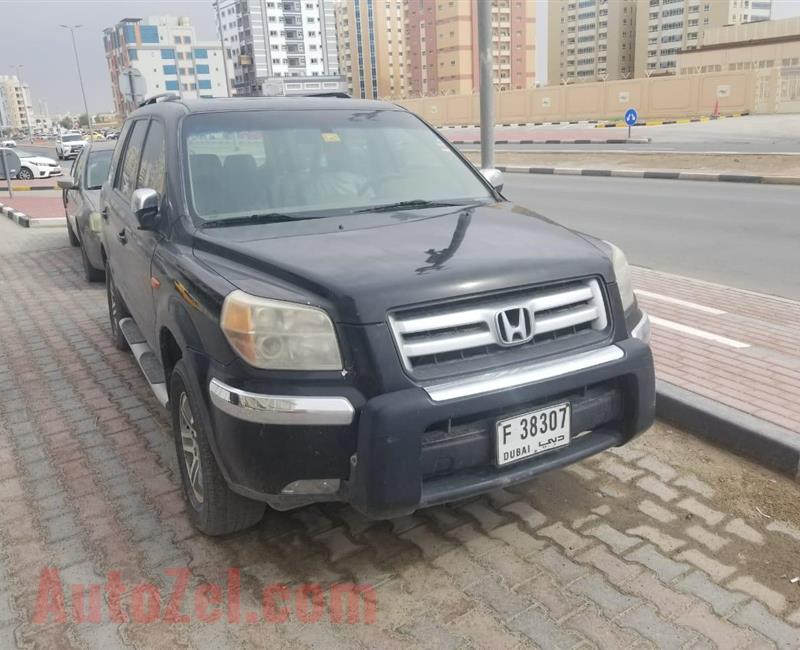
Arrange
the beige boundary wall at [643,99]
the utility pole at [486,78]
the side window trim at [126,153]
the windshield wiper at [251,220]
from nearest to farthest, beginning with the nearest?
the windshield wiper at [251,220]
the side window trim at [126,153]
the utility pole at [486,78]
the beige boundary wall at [643,99]

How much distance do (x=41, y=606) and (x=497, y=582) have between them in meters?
1.73

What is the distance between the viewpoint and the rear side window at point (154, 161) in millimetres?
3777

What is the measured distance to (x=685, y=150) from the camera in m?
23.4

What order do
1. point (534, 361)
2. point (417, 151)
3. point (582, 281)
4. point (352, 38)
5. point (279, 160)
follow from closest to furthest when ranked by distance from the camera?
point (534, 361), point (582, 281), point (279, 160), point (417, 151), point (352, 38)

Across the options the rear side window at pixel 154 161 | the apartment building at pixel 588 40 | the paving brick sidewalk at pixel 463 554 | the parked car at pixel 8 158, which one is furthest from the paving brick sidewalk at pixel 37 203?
the apartment building at pixel 588 40

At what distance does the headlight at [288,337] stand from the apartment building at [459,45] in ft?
352

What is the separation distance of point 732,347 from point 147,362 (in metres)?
3.84

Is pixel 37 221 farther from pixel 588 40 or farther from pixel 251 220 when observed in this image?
pixel 588 40

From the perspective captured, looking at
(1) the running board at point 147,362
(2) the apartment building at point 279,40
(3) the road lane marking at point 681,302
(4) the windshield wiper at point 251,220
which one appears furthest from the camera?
(2) the apartment building at point 279,40

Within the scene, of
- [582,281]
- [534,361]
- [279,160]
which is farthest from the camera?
[279,160]

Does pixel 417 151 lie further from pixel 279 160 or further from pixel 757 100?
pixel 757 100

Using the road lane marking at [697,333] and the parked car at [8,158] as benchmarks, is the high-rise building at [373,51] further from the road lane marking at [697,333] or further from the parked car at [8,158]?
the road lane marking at [697,333]

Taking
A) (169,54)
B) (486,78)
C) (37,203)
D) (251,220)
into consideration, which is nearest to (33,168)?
(37,203)

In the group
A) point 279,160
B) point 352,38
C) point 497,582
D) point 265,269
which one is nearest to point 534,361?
point 497,582
